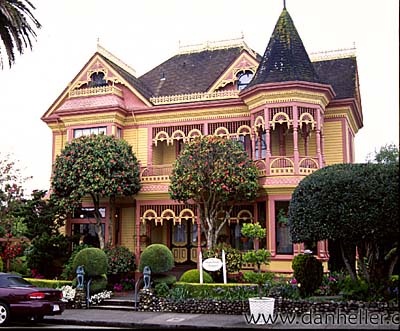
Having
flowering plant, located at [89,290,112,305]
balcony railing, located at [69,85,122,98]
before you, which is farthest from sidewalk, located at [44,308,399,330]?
balcony railing, located at [69,85,122,98]

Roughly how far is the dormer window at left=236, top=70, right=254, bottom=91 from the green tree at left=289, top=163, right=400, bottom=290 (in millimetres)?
10419

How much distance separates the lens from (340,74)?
24.5 m

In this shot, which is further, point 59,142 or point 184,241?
point 59,142

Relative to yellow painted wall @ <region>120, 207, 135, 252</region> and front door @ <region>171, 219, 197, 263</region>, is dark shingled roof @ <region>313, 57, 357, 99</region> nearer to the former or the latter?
front door @ <region>171, 219, 197, 263</region>

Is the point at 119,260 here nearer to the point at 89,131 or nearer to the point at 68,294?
the point at 68,294

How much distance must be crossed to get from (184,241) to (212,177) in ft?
18.8

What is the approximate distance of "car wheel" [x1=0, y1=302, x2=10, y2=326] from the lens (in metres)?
13.6

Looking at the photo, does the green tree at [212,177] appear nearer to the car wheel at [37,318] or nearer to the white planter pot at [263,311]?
the white planter pot at [263,311]

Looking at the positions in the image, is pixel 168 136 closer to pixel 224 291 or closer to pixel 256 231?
pixel 256 231

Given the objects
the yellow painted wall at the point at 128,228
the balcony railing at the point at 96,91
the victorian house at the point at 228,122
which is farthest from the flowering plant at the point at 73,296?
the balcony railing at the point at 96,91

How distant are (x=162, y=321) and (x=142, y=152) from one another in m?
11.4

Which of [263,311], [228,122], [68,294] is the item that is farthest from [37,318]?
[228,122]

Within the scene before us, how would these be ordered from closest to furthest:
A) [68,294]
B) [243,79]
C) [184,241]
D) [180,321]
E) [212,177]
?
[180,321] → [68,294] → [212,177] → [184,241] → [243,79]

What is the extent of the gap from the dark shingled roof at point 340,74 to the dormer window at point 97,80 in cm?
1057
